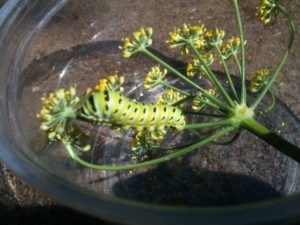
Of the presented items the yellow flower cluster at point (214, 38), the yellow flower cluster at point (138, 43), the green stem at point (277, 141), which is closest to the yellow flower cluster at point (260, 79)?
the yellow flower cluster at point (214, 38)

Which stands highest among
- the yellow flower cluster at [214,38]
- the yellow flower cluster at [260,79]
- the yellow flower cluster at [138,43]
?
the yellow flower cluster at [214,38]

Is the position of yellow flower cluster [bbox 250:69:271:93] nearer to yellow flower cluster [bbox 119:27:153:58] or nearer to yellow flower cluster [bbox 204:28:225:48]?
yellow flower cluster [bbox 204:28:225:48]

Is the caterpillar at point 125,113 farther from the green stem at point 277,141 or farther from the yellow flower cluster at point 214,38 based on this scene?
the yellow flower cluster at point 214,38

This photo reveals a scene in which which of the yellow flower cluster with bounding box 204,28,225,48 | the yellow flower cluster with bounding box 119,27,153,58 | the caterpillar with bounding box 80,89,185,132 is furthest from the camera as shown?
the yellow flower cluster with bounding box 204,28,225,48

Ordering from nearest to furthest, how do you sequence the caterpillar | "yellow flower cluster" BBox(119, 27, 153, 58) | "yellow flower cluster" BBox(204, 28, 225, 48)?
the caterpillar → "yellow flower cluster" BBox(119, 27, 153, 58) → "yellow flower cluster" BBox(204, 28, 225, 48)

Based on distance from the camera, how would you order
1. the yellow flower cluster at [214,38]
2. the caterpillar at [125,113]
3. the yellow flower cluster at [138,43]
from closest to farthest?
the caterpillar at [125,113] → the yellow flower cluster at [138,43] → the yellow flower cluster at [214,38]

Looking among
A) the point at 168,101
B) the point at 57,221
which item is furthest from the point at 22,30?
the point at 57,221

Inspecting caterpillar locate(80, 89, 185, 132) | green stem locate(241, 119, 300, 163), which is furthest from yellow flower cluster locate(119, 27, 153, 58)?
green stem locate(241, 119, 300, 163)

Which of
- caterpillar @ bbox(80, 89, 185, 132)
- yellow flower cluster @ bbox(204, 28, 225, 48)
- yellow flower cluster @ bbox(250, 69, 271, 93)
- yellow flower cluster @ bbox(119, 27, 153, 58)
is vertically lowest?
caterpillar @ bbox(80, 89, 185, 132)
